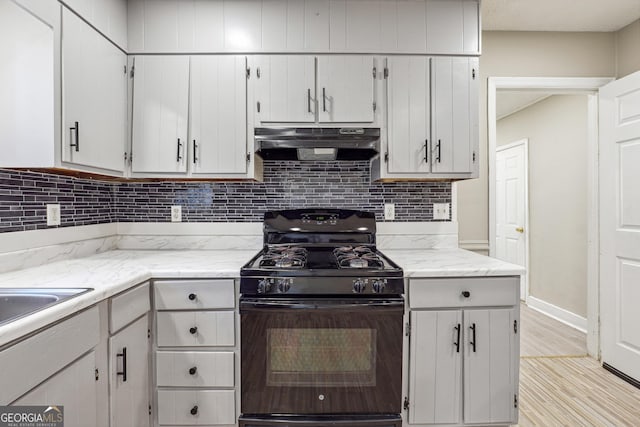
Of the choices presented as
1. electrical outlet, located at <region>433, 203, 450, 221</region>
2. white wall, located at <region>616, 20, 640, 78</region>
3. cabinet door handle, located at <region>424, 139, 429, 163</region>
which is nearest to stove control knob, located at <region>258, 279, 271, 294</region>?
cabinet door handle, located at <region>424, 139, 429, 163</region>

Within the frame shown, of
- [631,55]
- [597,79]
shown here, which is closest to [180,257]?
[597,79]

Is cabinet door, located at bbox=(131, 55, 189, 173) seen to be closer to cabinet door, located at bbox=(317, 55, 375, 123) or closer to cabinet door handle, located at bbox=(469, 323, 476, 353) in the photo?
cabinet door, located at bbox=(317, 55, 375, 123)

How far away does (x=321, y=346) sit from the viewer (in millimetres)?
1599

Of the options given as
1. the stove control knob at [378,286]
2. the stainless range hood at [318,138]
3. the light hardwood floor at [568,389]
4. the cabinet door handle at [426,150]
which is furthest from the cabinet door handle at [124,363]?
the light hardwood floor at [568,389]

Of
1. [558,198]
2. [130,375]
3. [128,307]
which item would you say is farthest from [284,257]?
[558,198]

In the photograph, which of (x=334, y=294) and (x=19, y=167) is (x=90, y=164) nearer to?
(x=19, y=167)

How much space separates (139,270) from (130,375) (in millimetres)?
456

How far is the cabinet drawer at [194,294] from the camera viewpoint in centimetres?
163

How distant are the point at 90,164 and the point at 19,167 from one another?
27 cm

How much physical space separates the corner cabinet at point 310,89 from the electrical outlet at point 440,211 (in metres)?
0.80

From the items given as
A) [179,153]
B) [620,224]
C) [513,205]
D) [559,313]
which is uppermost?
[179,153]

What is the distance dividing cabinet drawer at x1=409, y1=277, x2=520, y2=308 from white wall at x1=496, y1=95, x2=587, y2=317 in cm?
224

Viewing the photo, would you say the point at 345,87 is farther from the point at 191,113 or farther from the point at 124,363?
the point at 124,363

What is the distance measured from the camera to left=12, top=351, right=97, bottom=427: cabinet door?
97cm
